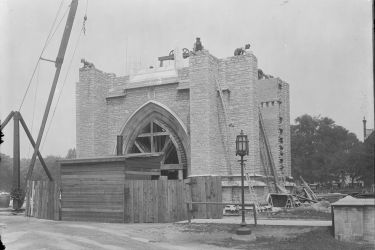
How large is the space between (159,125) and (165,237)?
12.0 meters

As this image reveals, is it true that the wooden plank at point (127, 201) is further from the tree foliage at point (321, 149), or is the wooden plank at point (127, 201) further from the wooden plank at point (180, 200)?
the tree foliage at point (321, 149)

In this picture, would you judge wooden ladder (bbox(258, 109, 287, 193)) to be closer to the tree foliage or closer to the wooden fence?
the wooden fence

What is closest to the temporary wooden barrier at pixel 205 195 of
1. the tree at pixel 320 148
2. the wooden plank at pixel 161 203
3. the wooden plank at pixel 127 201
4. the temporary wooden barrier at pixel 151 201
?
the temporary wooden barrier at pixel 151 201

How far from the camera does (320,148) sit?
2606 inches

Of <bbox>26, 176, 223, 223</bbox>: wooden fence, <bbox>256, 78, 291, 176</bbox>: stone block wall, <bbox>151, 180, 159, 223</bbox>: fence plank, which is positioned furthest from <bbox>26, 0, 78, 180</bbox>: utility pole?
<bbox>256, 78, 291, 176</bbox>: stone block wall

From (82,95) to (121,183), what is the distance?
34.6 feet

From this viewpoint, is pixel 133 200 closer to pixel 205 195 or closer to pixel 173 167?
pixel 205 195

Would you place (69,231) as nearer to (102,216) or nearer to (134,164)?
(102,216)

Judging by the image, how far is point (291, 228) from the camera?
13922 mm

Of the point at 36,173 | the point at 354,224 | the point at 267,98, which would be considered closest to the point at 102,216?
the point at 354,224

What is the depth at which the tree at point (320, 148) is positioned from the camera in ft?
209

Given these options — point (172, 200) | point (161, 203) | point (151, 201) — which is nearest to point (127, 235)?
point (151, 201)

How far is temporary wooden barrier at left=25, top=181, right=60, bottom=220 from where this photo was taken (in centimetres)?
1862

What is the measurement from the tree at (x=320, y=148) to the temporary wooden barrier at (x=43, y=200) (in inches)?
1892
